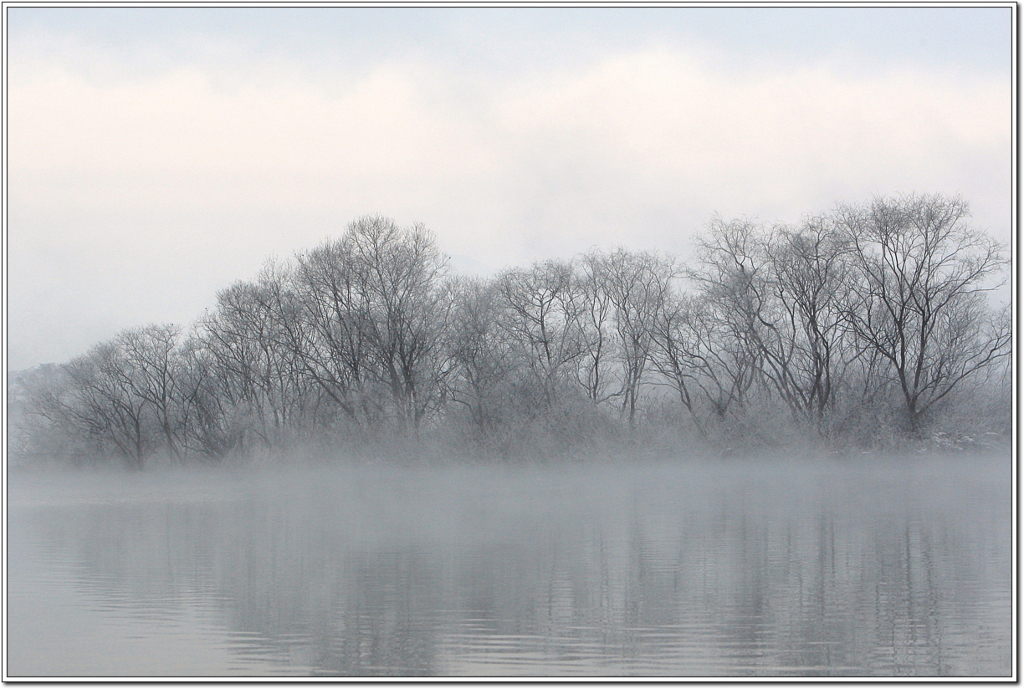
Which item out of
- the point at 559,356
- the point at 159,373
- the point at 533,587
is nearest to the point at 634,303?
the point at 559,356

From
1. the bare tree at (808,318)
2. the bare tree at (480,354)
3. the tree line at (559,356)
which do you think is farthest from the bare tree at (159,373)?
the bare tree at (808,318)

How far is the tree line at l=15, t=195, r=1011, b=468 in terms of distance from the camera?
1526 inches

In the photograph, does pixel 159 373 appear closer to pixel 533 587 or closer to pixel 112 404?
pixel 112 404

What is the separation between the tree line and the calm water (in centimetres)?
1277

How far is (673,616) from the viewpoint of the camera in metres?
11.7

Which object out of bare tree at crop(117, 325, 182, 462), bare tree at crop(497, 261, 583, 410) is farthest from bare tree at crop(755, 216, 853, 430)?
bare tree at crop(117, 325, 182, 462)

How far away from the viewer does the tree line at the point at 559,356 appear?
38.8 meters

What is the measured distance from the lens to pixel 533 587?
13.7 metres

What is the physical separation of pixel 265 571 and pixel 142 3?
355 inches

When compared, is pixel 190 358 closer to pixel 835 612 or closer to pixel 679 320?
pixel 679 320

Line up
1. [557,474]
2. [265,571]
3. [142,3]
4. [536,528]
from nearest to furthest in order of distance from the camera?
[142,3]
[265,571]
[536,528]
[557,474]

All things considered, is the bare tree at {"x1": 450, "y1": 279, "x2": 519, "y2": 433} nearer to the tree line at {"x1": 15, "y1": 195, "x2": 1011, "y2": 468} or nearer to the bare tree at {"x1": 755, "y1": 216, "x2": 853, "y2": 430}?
the tree line at {"x1": 15, "y1": 195, "x2": 1011, "y2": 468}

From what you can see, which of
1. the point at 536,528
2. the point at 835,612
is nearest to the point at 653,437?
the point at 536,528

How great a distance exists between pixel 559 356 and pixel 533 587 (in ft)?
102
